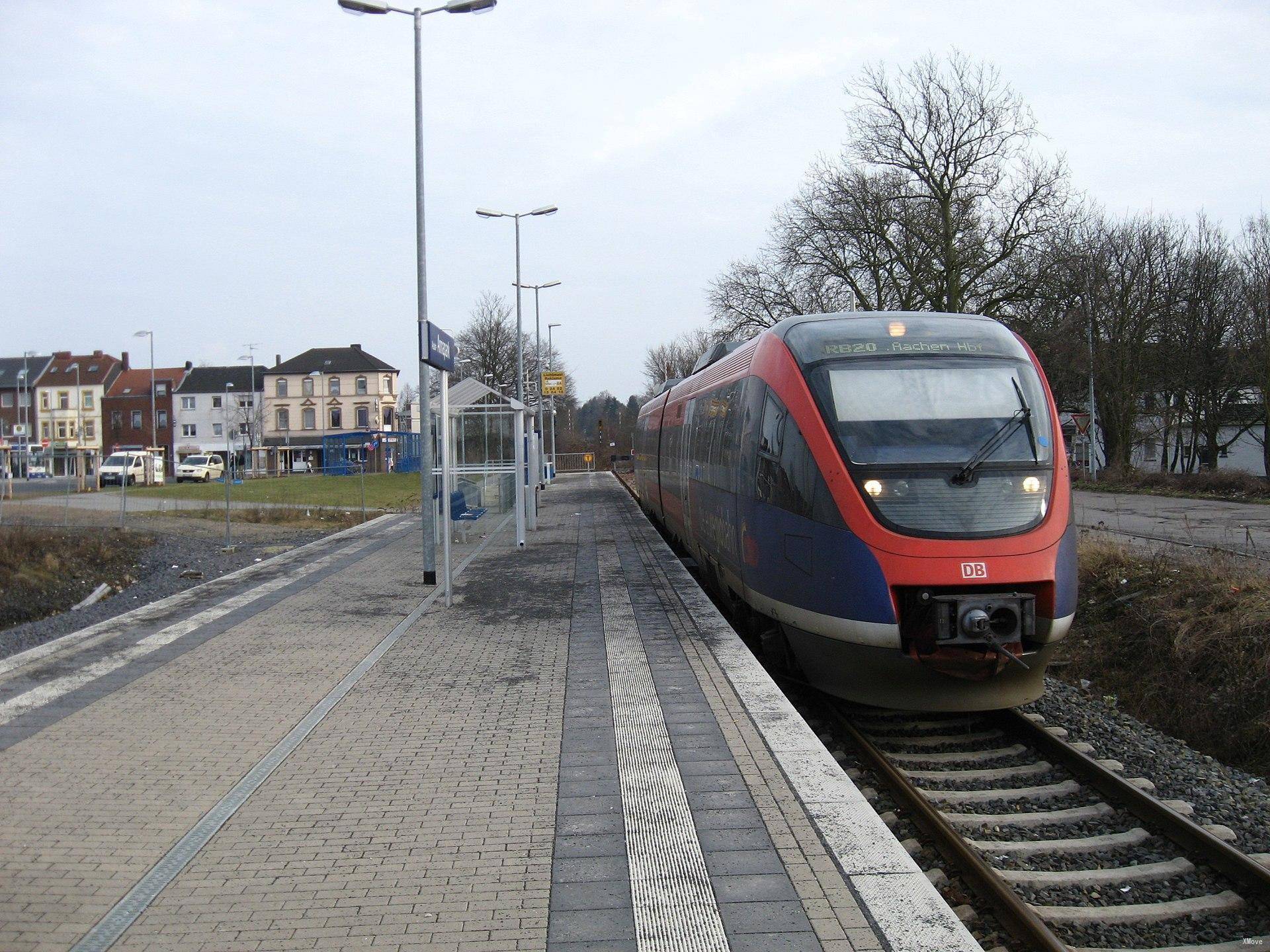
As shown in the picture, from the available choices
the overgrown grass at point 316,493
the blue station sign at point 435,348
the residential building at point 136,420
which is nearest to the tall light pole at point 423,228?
the blue station sign at point 435,348

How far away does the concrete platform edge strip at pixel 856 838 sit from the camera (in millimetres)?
3641

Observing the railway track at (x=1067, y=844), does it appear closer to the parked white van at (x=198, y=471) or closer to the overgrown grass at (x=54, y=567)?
the overgrown grass at (x=54, y=567)

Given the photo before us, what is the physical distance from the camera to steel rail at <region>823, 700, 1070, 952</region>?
167 inches

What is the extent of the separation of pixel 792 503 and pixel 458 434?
1232 cm

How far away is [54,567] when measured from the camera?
52.4 ft

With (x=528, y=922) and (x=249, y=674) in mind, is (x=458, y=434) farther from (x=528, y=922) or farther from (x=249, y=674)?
(x=528, y=922)

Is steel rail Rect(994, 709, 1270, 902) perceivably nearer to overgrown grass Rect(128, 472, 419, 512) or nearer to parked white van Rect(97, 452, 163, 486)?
overgrown grass Rect(128, 472, 419, 512)

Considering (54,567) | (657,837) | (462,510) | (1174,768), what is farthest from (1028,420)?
(54,567)

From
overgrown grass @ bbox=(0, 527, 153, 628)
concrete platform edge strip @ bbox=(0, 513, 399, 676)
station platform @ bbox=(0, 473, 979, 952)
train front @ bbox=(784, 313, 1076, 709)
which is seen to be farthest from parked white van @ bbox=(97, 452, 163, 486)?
train front @ bbox=(784, 313, 1076, 709)

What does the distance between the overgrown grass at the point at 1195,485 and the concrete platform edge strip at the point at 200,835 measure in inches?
937

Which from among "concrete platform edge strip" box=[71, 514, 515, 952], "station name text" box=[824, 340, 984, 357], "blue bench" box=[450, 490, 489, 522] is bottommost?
"concrete platform edge strip" box=[71, 514, 515, 952]

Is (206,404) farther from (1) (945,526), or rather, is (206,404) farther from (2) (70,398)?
(1) (945,526)

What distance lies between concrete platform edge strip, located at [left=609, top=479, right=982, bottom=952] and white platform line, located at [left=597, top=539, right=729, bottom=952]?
579 millimetres

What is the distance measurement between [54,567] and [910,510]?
47.1 feet
